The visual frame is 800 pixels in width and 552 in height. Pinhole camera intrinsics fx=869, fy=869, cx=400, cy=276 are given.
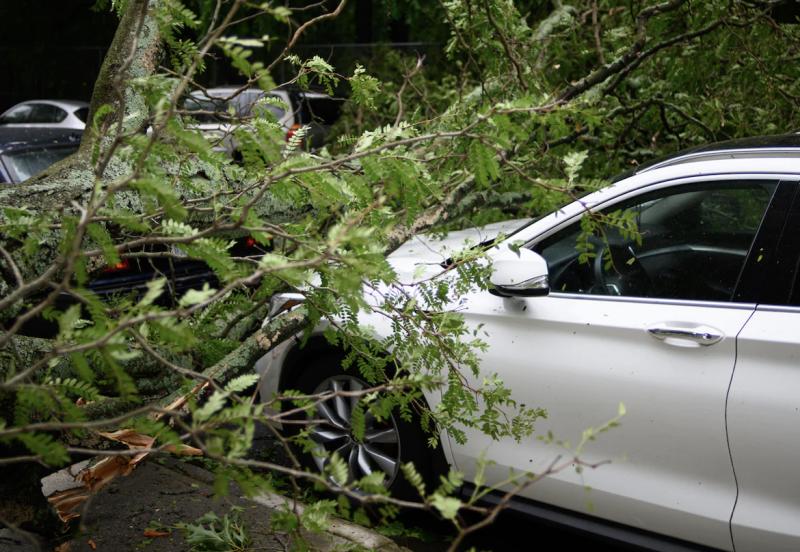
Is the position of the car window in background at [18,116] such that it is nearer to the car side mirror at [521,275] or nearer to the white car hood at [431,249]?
the white car hood at [431,249]

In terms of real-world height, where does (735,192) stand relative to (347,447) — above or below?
above

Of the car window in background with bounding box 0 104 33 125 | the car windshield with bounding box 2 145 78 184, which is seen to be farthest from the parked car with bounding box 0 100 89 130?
the car windshield with bounding box 2 145 78 184

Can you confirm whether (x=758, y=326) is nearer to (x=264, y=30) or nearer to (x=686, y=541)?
(x=686, y=541)

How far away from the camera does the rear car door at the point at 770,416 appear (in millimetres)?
2938

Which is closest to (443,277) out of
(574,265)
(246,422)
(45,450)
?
(574,265)

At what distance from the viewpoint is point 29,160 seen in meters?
7.88

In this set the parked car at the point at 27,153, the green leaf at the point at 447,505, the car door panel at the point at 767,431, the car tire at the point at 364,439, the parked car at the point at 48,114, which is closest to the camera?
the green leaf at the point at 447,505

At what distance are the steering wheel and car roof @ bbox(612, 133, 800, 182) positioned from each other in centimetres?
31

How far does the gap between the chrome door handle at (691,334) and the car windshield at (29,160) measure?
20.3ft

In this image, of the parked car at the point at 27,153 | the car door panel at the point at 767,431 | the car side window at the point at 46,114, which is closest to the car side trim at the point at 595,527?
the car door panel at the point at 767,431

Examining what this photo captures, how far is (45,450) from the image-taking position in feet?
6.62

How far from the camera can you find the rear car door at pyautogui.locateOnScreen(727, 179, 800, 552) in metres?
2.94

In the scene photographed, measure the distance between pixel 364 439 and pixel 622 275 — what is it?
1.41 metres

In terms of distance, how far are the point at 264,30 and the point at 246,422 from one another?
13.1m
